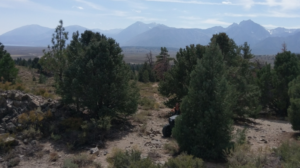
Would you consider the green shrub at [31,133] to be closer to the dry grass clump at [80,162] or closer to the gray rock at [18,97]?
the gray rock at [18,97]

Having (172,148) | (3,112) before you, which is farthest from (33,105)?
(172,148)

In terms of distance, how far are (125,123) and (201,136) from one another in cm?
631

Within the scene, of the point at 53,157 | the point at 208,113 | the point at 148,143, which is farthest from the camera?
the point at 148,143

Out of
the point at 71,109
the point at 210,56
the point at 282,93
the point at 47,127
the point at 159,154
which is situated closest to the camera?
the point at 210,56

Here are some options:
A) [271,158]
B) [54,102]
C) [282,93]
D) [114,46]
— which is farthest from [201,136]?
[282,93]

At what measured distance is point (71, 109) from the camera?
13.6m

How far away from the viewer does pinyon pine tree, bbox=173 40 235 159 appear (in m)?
8.49

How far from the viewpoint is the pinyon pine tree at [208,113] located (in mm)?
8492

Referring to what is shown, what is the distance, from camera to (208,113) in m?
8.39

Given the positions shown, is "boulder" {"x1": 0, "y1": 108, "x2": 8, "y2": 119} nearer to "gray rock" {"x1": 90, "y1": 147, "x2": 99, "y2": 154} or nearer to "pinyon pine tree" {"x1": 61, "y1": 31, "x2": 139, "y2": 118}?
"pinyon pine tree" {"x1": 61, "y1": 31, "x2": 139, "y2": 118}

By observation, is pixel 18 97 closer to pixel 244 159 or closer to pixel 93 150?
pixel 93 150

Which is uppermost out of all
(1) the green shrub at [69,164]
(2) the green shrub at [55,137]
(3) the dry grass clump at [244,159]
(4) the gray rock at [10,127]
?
(3) the dry grass clump at [244,159]

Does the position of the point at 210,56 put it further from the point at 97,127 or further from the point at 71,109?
the point at 71,109

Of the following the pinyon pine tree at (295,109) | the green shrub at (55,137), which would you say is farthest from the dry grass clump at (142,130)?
the pinyon pine tree at (295,109)
